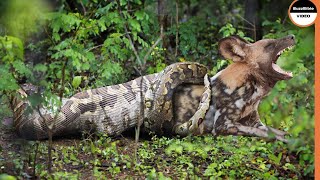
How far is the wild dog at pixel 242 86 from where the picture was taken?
680 centimetres

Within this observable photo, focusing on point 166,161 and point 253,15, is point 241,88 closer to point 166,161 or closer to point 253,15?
point 166,161

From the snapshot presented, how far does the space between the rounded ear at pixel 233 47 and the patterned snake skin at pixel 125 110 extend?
430mm

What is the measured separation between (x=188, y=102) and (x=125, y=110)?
2.47 ft

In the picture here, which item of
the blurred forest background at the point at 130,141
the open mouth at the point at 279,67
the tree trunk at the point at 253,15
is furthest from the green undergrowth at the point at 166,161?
the tree trunk at the point at 253,15

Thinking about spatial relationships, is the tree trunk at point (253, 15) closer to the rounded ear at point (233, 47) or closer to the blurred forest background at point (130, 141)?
the blurred forest background at point (130, 141)

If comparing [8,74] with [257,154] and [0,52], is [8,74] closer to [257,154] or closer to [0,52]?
[0,52]

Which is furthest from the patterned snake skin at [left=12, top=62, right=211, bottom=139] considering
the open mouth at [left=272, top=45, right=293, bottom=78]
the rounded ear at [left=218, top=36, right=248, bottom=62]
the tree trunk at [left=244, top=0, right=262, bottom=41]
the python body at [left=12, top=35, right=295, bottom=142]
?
the tree trunk at [left=244, top=0, right=262, bottom=41]

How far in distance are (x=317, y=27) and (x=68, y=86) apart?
4.39m

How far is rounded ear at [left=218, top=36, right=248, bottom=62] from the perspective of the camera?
6840mm

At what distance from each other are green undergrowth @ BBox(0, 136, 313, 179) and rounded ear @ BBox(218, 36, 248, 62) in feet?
3.25

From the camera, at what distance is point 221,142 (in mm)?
6410

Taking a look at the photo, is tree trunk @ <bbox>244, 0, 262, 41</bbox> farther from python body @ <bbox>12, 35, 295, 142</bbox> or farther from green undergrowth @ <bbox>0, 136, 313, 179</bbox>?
green undergrowth @ <bbox>0, 136, 313, 179</bbox>

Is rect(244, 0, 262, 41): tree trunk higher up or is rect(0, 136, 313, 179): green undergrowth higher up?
rect(244, 0, 262, 41): tree trunk

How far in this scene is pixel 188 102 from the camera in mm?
7168
